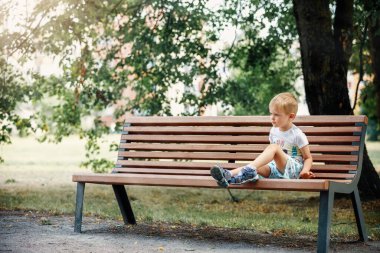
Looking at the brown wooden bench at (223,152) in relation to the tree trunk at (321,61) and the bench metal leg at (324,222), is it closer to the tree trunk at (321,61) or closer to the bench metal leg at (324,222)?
the bench metal leg at (324,222)

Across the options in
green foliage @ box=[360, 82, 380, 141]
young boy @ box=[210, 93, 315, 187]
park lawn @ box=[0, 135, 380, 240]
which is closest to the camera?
young boy @ box=[210, 93, 315, 187]

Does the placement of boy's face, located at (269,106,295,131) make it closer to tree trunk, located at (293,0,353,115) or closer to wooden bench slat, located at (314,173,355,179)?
wooden bench slat, located at (314,173,355,179)

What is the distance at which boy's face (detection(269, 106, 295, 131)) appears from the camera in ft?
18.9

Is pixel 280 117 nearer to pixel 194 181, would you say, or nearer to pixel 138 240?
pixel 194 181

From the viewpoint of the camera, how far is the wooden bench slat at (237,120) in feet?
19.9

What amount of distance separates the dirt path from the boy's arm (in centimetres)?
60

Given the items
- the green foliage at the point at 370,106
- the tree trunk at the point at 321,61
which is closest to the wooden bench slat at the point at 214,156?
the tree trunk at the point at 321,61

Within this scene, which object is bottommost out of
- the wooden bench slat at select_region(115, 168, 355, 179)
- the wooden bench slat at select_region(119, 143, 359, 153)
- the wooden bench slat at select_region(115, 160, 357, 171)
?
the wooden bench slat at select_region(115, 168, 355, 179)

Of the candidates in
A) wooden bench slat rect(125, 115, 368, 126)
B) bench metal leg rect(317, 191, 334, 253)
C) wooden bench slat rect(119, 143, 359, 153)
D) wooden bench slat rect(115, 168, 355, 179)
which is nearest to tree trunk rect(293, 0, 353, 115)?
wooden bench slat rect(125, 115, 368, 126)

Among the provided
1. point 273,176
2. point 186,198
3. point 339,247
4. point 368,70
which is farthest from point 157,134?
point 368,70

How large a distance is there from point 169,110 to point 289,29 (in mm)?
2608

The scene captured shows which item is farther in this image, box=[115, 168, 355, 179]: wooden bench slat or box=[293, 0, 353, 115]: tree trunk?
box=[293, 0, 353, 115]: tree trunk

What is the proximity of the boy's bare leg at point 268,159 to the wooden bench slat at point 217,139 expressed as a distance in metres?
0.63

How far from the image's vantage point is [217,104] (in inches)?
497
